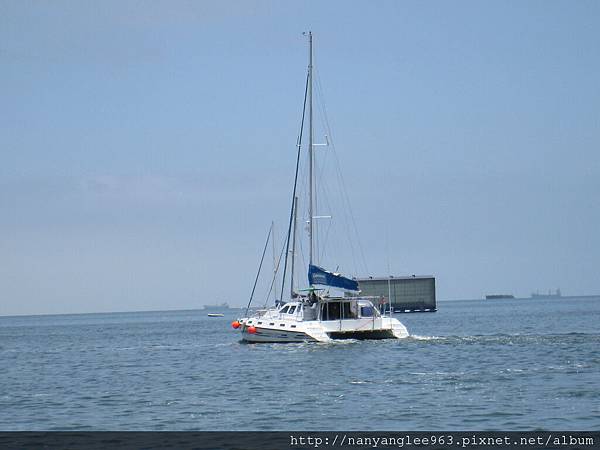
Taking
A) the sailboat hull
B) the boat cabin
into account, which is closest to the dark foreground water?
the sailboat hull

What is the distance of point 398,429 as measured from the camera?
2722cm

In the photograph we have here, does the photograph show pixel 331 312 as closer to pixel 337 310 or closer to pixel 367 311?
pixel 337 310

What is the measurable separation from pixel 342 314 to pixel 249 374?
61.7ft

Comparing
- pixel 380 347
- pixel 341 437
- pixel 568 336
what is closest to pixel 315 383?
pixel 341 437

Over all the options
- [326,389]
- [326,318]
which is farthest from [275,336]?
[326,389]

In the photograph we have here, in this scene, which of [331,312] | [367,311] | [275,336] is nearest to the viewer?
[331,312]

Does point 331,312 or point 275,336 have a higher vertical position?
point 331,312

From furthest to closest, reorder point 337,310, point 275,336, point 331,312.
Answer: point 275,336 < point 337,310 < point 331,312

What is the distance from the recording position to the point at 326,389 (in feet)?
126

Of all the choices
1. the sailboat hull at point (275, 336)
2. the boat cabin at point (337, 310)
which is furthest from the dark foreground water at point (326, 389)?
the boat cabin at point (337, 310)

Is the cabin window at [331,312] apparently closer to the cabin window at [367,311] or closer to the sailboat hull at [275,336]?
the cabin window at [367,311]

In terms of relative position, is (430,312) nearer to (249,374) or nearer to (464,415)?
(249,374)

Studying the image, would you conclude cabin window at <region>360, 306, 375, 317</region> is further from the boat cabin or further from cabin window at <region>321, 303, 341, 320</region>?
cabin window at <region>321, 303, 341, 320</region>

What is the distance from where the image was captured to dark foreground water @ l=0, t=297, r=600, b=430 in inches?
1159
